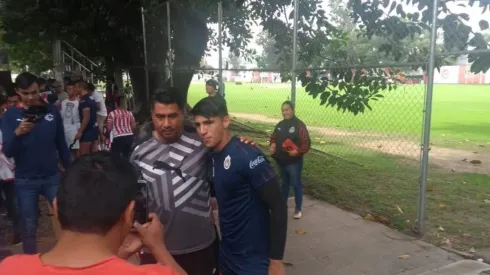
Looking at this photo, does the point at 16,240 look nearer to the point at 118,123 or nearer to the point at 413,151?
the point at 118,123

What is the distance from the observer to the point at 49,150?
14.1ft

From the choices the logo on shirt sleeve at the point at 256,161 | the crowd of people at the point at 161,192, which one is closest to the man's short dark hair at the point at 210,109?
the crowd of people at the point at 161,192

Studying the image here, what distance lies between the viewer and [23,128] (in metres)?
4.01

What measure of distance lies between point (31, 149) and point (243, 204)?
244cm

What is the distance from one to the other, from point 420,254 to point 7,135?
4.11m

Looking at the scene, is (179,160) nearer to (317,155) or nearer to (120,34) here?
(317,155)

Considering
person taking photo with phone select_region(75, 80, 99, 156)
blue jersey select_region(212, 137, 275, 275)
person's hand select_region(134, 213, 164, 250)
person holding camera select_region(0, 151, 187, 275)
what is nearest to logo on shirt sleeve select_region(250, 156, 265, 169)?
blue jersey select_region(212, 137, 275, 275)

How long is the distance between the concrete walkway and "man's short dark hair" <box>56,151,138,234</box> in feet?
11.4

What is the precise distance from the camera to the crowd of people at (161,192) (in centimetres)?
132

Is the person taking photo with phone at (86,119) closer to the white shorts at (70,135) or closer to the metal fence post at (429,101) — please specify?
the white shorts at (70,135)

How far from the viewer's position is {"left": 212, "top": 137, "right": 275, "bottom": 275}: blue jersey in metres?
2.52

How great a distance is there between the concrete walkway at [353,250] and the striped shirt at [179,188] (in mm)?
2068

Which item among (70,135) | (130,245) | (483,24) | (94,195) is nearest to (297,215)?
(483,24)

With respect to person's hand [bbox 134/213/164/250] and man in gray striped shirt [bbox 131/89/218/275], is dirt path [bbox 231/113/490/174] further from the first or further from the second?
person's hand [bbox 134/213/164/250]
